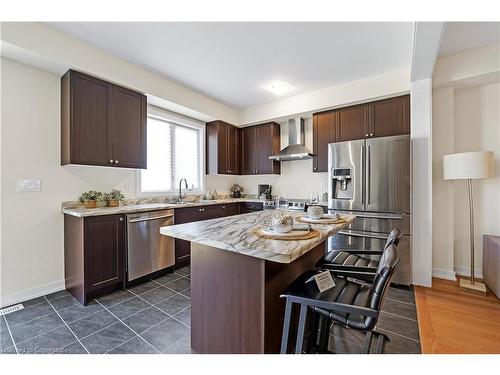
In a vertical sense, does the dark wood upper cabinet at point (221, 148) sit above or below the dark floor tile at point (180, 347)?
above

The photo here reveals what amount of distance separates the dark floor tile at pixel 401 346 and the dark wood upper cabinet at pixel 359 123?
246cm

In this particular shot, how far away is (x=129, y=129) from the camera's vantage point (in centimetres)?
296

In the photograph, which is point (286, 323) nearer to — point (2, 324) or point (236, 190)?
point (2, 324)

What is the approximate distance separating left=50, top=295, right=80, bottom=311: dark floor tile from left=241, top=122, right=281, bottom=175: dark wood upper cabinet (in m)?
3.31

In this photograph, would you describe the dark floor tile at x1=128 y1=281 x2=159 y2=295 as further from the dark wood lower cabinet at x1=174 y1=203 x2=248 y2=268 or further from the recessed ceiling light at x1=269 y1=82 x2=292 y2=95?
the recessed ceiling light at x1=269 y1=82 x2=292 y2=95

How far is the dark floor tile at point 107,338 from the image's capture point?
1.66m

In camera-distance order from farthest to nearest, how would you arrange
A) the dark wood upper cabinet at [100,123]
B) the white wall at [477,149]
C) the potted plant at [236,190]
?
1. the potted plant at [236,190]
2. the white wall at [477,149]
3. the dark wood upper cabinet at [100,123]

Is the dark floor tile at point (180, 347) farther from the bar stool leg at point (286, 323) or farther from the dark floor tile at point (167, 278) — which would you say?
the dark floor tile at point (167, 278)

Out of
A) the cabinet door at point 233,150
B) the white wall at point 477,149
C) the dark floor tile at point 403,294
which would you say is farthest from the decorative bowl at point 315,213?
the cabinet door at point 233,150

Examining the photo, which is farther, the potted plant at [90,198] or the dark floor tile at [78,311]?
the potted plant at [90,198]

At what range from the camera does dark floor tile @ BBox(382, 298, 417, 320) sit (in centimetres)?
217

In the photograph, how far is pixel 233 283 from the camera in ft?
4.47

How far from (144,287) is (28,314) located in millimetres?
1001
